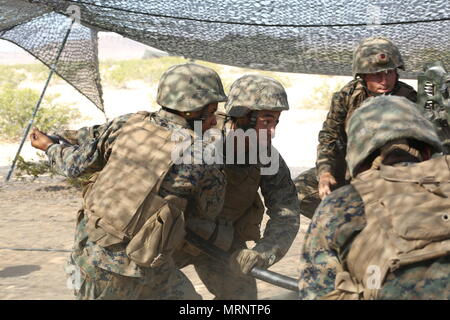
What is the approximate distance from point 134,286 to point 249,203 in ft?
3.03

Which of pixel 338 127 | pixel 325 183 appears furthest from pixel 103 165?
pixel 338 127

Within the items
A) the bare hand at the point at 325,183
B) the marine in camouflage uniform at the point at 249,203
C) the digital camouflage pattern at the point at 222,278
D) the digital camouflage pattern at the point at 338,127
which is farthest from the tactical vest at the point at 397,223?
the digital camouflage pattern at the point at 338,127

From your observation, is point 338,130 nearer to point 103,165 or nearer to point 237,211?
point 237,211

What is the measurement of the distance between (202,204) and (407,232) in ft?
4.63

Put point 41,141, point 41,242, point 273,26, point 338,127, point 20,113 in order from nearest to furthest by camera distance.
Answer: point 41,141, point 338,127, point 273,26, point 41,242, point 20,113

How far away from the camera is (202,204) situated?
125 inches

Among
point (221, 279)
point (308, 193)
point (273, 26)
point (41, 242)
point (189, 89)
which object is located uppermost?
point (273, 26)

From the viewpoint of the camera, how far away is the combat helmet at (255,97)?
11.6 ft

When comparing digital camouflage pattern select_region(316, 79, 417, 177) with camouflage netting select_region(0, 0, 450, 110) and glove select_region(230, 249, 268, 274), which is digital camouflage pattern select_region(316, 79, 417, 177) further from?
glove select_region(230, 249, 268, 274)

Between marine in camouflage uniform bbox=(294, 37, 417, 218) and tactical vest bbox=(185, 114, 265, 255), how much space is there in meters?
0.79

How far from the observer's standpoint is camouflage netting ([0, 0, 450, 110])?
4.89 metres

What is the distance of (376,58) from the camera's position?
419cm

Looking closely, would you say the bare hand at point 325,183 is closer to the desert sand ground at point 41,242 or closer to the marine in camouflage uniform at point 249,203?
the marine in camouflage uniform at point 249,203
